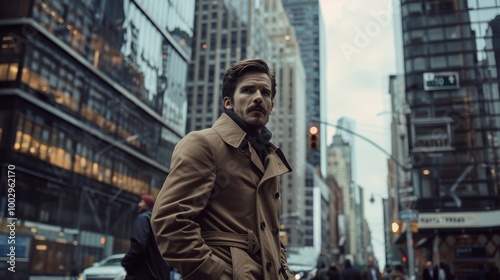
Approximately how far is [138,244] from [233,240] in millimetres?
3120

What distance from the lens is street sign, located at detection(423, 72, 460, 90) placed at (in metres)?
28.5

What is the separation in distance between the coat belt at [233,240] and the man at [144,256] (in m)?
3.05

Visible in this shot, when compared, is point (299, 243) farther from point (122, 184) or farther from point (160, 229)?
point (160, 229)

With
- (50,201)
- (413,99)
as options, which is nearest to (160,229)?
(50,201)

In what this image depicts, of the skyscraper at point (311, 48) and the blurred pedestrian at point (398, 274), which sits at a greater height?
Answer: the skyscraper at point (311, 48)

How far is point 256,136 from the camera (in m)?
2.42

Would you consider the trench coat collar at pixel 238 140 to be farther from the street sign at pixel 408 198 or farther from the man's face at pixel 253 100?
the street sign at pixel 408 198

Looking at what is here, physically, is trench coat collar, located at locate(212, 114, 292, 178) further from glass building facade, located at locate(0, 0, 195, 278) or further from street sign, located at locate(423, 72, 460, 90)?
street sign, located at locate(423, 72, 460, 90)

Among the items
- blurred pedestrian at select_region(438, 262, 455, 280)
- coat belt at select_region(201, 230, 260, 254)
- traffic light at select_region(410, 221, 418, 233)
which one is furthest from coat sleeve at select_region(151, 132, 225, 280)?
traffic light at select_region(410, 221, 418, 233)

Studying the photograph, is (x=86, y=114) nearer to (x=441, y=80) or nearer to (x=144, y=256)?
(x=441, y=80)

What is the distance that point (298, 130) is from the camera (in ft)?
466

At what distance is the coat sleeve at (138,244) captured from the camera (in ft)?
16.1

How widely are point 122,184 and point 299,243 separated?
95.8 meters

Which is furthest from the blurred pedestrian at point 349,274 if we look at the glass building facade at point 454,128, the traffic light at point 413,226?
the glass building facade at point 454,128
